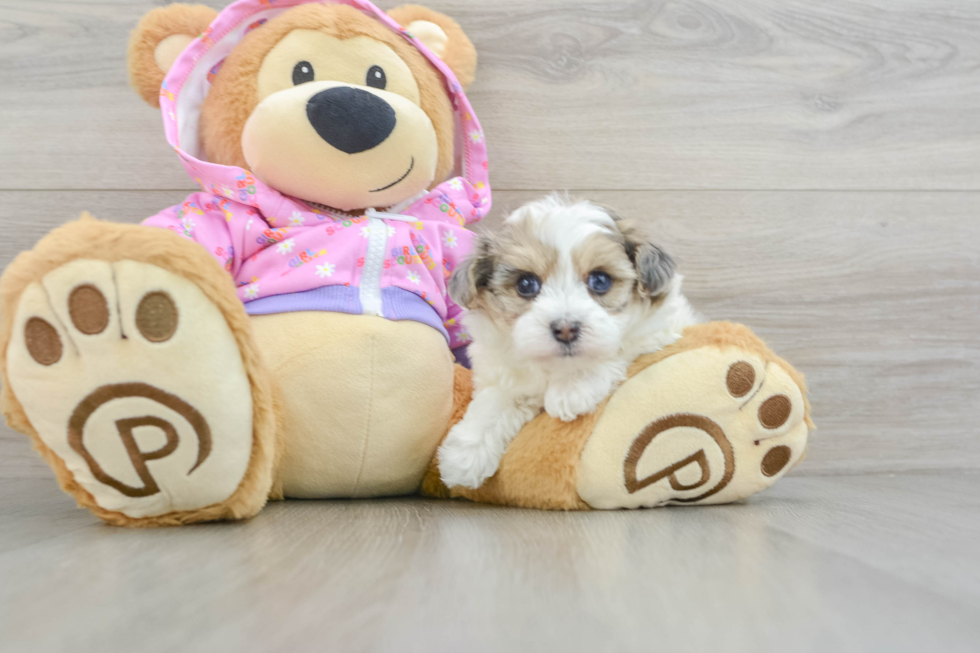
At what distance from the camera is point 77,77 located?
1.48 m

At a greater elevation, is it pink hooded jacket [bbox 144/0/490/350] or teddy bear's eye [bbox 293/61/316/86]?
teddy bear's eye [bbox 293/61/316/86]

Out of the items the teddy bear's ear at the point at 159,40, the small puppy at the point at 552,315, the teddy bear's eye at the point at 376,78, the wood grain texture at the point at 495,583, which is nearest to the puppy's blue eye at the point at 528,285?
the small puppy at the point at 552,315

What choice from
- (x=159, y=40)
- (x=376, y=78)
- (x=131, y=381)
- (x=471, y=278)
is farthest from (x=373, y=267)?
(x=159, y=40)

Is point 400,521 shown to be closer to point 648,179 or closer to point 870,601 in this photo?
point 870,601

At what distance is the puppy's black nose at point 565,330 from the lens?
38.7 inches

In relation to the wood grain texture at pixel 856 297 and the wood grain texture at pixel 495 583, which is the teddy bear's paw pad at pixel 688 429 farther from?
the wood grain texture at pixel 856 297

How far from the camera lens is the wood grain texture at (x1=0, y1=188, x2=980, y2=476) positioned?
1583 mm

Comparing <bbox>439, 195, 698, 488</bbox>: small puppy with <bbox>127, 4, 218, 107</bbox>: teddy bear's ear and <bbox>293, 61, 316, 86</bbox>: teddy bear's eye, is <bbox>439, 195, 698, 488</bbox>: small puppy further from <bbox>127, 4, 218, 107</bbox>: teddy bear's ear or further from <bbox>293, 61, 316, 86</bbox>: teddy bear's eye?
<bbox>127, 4, 218, 107</bbox>: teddy bear's ear

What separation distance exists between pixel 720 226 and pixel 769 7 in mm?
528

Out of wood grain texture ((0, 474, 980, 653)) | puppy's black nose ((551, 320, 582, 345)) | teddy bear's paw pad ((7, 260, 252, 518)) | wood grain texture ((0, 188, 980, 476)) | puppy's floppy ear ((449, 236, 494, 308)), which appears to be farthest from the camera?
wood grain texture ((0, 188, 980, 476))

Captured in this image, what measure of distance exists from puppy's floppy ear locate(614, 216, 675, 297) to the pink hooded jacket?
0.36 metres

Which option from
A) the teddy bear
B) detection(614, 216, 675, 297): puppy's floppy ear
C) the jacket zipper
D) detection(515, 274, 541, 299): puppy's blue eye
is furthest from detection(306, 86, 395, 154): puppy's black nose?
detection(614, 216, 675, 297): puppy's floppy ear

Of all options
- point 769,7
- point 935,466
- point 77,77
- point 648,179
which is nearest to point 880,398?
point 935,466

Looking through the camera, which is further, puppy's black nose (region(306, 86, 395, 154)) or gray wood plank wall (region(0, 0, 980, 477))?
gray wood plank wall (region(0, 0, 980, 477))
